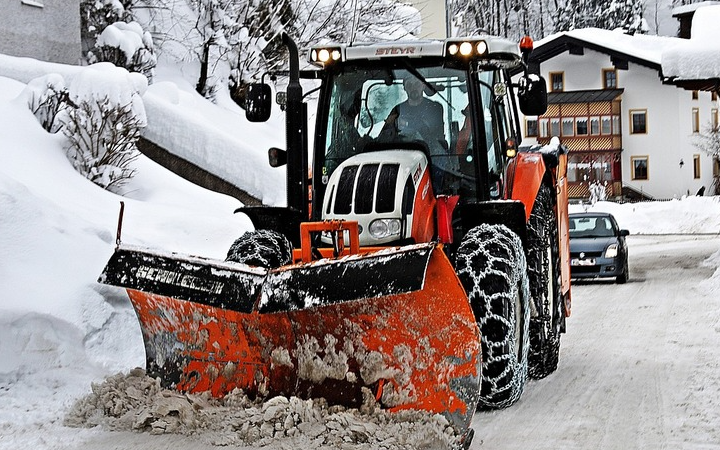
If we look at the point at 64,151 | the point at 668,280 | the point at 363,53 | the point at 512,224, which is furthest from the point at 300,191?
the point at 668,280

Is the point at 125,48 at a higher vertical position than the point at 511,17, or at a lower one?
lower

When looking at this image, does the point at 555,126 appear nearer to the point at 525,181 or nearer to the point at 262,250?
the point at 525,181

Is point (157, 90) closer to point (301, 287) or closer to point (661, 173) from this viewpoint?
point (301, 287)

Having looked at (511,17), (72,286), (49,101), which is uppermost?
(511,17)

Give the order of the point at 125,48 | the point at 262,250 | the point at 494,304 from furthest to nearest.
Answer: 1. the point at 125,48
2. the point at 262,250
3. the point at 494,304

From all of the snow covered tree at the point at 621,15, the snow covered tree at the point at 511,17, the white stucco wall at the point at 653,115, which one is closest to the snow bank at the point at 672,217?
the white stucco wall at the point at 653,115

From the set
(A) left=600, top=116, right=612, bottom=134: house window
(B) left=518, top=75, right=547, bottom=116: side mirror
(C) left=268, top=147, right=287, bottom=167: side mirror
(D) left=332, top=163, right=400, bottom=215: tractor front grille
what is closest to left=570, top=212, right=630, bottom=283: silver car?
(B) left=518, top=75, right=547, bottom=116: side mirror

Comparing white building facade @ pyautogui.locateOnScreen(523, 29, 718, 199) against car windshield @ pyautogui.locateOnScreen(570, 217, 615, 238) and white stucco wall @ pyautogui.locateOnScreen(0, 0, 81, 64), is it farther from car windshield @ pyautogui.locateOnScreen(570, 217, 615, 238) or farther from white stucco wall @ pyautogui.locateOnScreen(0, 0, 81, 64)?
white stucco wall @ pyautogui.locateOnScreen(0, 0, 81, 64)

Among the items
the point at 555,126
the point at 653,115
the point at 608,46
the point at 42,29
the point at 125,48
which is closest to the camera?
the point at 42,29

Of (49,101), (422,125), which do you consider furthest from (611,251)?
(422,125)

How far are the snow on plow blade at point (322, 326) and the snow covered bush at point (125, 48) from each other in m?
13.5

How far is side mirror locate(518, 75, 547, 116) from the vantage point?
279 inches

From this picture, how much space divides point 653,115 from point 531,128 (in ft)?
20.0

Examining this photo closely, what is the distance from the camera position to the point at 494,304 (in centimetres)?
579
